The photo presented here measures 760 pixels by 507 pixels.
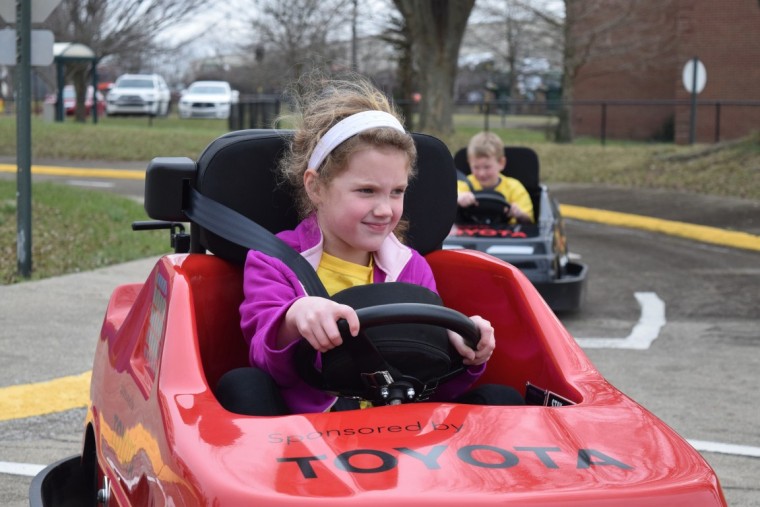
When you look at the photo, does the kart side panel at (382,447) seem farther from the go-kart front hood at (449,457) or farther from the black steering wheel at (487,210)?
the black steering wheel at (487,210)

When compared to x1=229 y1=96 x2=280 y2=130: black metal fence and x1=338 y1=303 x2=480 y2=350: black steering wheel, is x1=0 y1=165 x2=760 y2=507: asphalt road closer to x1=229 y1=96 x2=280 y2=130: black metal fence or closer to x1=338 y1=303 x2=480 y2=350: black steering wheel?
x1=338 y1=303 x2=480 y2=350: black steering wheel

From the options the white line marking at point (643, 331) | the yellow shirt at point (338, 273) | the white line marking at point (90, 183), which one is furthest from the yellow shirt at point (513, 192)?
the white line marking at point (90, 183)

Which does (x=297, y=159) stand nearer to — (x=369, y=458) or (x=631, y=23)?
(x=369, y=458)

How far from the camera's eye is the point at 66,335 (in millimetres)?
7508

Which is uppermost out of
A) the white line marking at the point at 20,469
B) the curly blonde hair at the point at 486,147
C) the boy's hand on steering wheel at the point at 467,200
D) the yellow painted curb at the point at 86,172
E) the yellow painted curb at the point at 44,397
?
the curly blonde hair at the point at 486,147

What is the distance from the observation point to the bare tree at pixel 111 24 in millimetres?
30844

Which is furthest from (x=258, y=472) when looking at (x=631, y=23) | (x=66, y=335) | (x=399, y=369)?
(x=631, y=23)

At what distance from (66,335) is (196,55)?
202ft

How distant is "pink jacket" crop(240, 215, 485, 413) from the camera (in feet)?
10.4

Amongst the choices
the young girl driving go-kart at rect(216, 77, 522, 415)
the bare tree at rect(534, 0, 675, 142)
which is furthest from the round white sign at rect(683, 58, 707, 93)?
the young girl driving go-kart at rect(216, 77, 522, 415)

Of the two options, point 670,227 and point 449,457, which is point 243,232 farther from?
point 670,227

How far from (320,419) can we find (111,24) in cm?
3154

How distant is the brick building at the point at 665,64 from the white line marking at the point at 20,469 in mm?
24415

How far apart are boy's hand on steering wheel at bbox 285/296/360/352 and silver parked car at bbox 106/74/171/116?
33.6m
